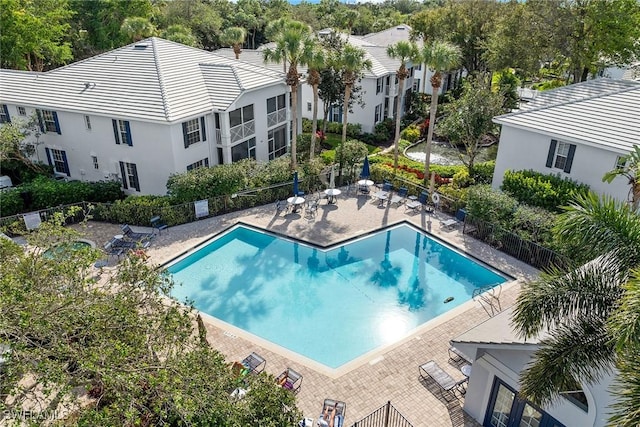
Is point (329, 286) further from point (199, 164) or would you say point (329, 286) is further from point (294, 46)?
point (294, 46)

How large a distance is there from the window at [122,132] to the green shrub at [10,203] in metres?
6.04

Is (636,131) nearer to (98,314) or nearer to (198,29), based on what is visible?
(98,314)

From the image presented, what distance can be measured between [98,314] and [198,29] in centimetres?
6592

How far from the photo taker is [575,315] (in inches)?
368

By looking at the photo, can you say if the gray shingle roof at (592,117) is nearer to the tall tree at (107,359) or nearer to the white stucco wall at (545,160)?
the white stucco wall at (545,160)

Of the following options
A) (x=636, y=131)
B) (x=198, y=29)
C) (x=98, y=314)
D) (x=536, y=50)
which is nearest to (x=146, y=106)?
(x=98, y=314)

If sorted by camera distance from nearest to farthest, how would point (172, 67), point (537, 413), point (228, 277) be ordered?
1. point (537, 413)
2. point (228, 277)
3. point (172, 67)

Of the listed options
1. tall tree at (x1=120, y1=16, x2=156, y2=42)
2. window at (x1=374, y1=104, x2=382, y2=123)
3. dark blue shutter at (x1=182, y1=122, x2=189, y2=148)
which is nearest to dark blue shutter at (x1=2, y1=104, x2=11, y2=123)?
dark blue shutter at (x1=182, y1=122, x2=189, y2=148)

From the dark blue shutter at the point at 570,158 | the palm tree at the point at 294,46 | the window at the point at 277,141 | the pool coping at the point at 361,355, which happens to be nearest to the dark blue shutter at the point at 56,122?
the pool coping at the point at 361,355

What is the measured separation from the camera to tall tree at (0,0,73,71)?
40.7 metres

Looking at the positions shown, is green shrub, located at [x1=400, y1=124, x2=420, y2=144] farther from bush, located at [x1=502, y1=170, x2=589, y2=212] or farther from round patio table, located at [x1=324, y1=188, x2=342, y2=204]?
bush, located at [x1=502, y1=170, x2=589, y2=212]

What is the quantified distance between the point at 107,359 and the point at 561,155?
24.0 metres

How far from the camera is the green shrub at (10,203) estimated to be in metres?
24.6

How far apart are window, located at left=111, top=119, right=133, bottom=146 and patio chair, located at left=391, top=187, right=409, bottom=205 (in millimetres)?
16249
